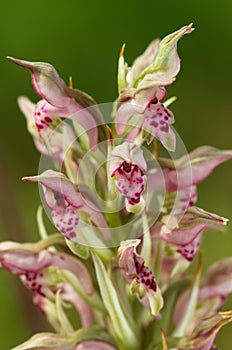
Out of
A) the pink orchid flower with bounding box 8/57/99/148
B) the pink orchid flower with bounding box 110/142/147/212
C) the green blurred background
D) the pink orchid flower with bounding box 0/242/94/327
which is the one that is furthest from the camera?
the green blurred background

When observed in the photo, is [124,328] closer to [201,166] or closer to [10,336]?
[201,166]

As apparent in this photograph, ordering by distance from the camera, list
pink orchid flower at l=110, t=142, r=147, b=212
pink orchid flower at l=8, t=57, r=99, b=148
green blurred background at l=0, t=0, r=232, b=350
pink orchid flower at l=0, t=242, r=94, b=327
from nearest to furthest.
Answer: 1. pink orchid flower at l=110, t=142, r=147, b=212
2. pink orchid flower at l=8, t=57, r=99, b=148
3. pink orchid flower at l=0, t=242, r=94, b=327
4. green blurred background at l=0, t=0, r=232, b=350

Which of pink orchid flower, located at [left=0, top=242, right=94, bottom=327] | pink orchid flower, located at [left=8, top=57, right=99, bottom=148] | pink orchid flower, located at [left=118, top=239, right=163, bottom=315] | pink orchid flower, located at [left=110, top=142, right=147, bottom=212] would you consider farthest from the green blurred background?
pink orchid flower, located at [left=110, top=142, right=147, bottom=212]


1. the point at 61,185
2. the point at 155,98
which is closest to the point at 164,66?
the point at 155,98

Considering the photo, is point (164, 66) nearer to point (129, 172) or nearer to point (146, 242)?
point (129, 172)

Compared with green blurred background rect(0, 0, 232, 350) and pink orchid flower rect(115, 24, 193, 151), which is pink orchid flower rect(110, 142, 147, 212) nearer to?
pink orchid flower rect(115, 24, 193, 151)

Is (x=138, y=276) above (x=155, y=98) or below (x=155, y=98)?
below

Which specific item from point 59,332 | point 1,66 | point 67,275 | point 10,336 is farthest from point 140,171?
point 1,66

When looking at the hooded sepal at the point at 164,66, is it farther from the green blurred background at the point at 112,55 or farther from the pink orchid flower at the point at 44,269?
the green blurred background at the point at 112,55
